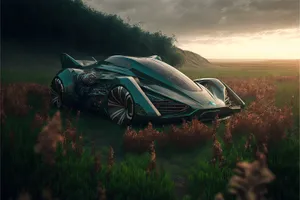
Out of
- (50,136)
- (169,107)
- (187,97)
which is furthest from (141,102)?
(50,136)

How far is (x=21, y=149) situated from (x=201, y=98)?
4.29 m

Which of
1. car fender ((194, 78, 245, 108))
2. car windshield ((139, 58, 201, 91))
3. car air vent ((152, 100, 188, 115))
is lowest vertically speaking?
car air vent ((152, 100, 188, 115))

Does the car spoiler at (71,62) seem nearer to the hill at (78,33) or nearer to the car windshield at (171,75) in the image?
the car windshield at (171,75)

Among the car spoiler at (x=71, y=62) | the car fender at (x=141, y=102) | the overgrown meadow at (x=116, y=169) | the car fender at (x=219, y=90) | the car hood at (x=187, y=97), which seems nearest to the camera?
the overgrown meadow at (x=116, y=169)

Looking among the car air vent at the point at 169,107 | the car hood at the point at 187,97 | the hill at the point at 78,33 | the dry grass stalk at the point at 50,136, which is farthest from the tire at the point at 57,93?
the hill at the point at 78,33

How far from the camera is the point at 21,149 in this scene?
370 cm

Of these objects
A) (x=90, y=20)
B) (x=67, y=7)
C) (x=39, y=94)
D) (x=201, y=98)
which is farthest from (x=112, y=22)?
(x=201, y=98)

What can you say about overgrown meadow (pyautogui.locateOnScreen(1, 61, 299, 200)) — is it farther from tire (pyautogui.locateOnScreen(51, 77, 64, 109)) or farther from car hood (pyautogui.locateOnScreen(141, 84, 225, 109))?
tire (pyautogui.locateOnScreen(51, 77, 64, 109))

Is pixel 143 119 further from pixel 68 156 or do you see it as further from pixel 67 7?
pixel 67 7

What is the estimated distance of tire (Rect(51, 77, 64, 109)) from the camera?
28.1ft

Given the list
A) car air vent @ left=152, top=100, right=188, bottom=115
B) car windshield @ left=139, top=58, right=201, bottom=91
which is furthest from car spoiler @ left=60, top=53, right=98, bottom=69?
car air vent @ left=152, top=100, right=188, bottom=115

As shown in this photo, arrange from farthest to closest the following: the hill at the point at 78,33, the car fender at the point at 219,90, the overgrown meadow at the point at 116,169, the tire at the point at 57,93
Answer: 1. the hill at the point at 78,33
2. the tire at the point at 57,93
3. the car fender at the point at 219,90
4. the overgrown meadow at the point at 116,169

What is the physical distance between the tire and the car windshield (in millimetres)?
2291

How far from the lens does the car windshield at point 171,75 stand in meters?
7.35
